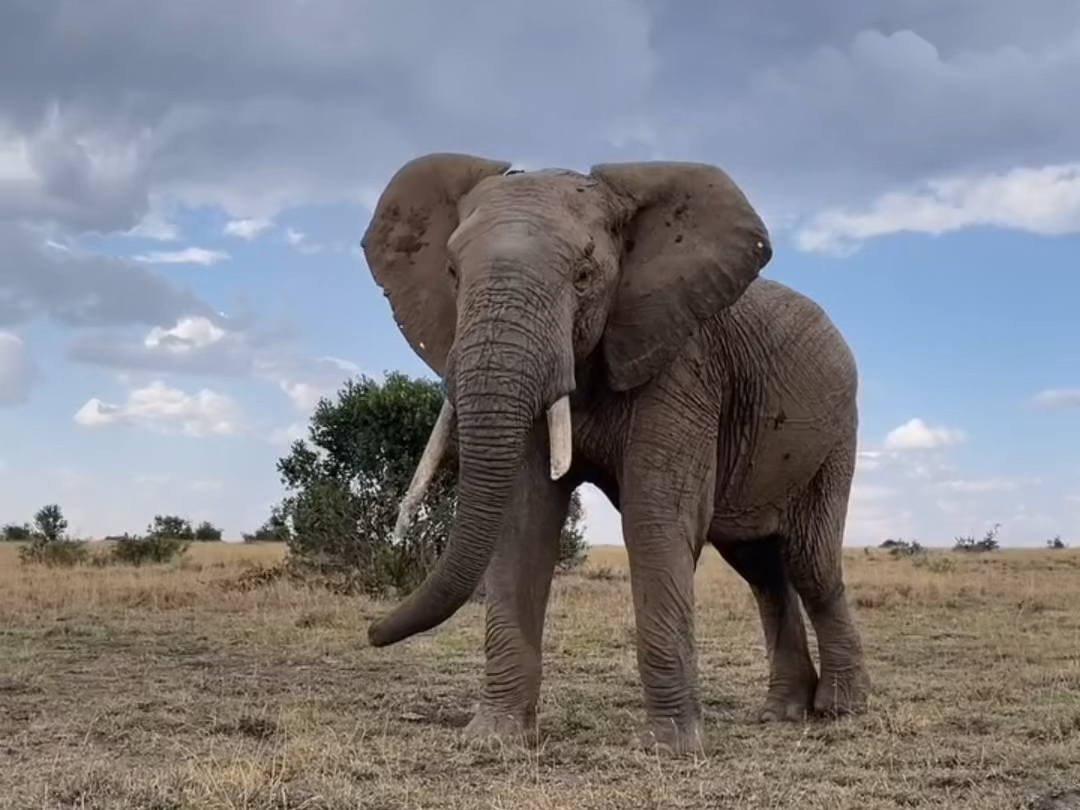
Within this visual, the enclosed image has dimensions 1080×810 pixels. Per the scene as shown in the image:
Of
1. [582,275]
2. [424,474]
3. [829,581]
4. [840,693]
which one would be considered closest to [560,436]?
[424,474]

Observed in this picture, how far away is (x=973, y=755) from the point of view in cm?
701

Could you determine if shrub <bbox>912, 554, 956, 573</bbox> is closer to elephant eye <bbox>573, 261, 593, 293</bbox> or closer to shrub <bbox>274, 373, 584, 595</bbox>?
shrub <bbox>274, 373, 584, 595</bbox>

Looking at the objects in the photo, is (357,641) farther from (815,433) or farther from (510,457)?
(510,457)

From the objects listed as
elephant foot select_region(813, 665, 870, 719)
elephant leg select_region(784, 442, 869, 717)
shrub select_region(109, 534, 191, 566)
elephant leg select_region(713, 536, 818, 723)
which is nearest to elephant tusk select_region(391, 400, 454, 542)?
elephant leg select_region(713, 536, 818, 723)

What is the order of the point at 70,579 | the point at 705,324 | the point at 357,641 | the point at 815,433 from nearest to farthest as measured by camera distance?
1. the point at 705,324
2. the point at 815,433
3. the point at 357,641
4. the point at 70,579

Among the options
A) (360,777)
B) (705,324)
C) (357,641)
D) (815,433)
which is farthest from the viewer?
(357,641)

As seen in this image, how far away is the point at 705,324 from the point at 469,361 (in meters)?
2.06

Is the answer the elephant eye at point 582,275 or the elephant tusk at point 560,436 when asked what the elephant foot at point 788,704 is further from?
the elephant eye at point 582,275

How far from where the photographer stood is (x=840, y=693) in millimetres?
9508

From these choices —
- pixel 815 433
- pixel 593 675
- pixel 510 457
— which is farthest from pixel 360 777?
pixel 593 675

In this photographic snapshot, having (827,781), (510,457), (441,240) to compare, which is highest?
(441,240)

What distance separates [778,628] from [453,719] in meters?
2.50

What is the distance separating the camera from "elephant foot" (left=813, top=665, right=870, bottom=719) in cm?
945

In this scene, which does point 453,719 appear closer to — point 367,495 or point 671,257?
point 671,257
